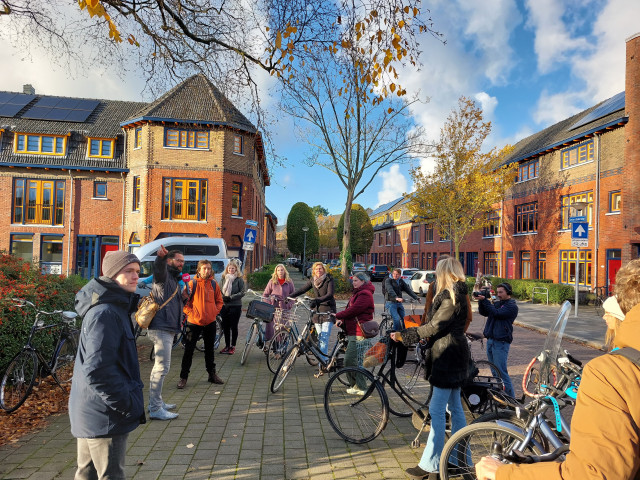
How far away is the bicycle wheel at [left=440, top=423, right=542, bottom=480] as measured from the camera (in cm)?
288

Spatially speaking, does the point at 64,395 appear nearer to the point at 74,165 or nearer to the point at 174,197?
the point at 174,197

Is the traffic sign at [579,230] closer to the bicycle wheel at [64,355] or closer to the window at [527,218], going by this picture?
the bicycle wheel at [64,355]

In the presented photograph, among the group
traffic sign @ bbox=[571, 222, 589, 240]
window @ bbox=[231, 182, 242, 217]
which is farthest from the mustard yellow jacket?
window @ bbox=[231, 182, 242, 217]

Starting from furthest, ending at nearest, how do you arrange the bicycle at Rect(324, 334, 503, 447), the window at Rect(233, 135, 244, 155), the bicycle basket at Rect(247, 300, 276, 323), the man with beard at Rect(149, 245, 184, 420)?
1. the window at Rect(233, 135, 244, 155)
2. the bicycle basket at Rect(247, 300, 276, 323)
3. the man with beard at Rect(149, 245, 184, 420)
4. the bicycle at Rect(324, 334, 503, 447)

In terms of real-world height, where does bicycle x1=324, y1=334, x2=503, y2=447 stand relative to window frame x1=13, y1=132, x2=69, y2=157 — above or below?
below

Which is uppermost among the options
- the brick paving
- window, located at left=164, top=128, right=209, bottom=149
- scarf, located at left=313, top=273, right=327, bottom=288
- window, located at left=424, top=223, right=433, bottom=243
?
window, located at left=164, top=128, right=209, bottom=149

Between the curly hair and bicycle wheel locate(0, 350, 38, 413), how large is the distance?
5911 millimetres

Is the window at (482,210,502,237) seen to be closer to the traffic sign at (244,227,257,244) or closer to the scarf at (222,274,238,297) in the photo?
the traffic sign at (244,227,257,244)

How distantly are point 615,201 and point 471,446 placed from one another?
74.0ft

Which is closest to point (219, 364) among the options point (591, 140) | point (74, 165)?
point (591, 140)

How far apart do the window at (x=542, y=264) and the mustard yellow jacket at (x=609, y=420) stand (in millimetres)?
27942

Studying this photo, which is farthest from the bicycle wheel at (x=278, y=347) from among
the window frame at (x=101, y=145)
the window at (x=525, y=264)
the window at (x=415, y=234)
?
the window at (x=415, y=234)

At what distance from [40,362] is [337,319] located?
393 cm

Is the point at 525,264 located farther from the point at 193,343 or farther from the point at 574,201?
the point at 193,343
